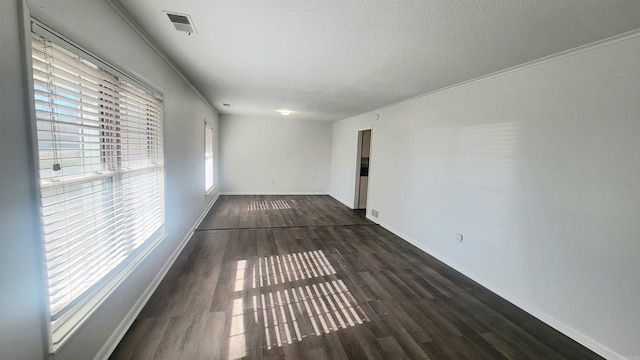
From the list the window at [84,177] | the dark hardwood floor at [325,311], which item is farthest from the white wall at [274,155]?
the window at [84,177]

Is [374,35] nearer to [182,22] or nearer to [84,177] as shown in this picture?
[182,22]

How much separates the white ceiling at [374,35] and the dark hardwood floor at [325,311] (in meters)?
2.38

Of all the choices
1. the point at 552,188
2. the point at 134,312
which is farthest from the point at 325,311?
the point at 552,188

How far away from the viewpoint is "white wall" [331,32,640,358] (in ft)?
6.16

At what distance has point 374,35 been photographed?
A: 199 centimetres

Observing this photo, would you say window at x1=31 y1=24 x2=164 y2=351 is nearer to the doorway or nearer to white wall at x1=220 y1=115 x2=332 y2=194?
the doorway

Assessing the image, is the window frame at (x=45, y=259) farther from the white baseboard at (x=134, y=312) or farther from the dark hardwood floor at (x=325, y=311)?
the dark hardwood floor at (x=325, y=311)

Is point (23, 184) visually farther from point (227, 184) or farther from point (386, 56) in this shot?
point (227, 184)

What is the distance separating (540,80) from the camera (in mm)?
2395

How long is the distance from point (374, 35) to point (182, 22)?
1.46 m

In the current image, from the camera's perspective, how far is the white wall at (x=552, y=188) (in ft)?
6.16

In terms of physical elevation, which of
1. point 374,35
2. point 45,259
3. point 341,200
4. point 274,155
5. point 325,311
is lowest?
point 325,311

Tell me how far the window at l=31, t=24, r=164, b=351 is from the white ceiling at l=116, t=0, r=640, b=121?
67cm

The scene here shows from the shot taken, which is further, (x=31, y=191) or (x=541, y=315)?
(x=541, y=315)
